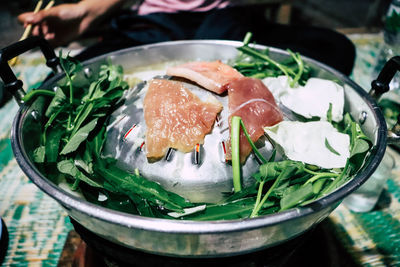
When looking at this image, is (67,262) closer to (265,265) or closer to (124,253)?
(124,253)

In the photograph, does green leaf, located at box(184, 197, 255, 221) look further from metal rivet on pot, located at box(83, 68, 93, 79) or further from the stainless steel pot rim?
metal rivet on pot, located at box(83, 68, 93, 79)

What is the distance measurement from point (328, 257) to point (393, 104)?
196 centimetres

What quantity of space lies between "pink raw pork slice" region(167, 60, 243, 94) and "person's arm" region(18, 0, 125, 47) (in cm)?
107

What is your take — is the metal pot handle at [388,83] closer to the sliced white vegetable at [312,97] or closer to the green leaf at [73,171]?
the sliced white vegetable at [312,97]

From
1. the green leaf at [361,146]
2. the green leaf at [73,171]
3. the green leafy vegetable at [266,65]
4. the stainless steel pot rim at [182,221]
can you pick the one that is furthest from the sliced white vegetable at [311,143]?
the green leaf at [73,171]

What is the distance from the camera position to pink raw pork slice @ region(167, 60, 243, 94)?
1.37 m

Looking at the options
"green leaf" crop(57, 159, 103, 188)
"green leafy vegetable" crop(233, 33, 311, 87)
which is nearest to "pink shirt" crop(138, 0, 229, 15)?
"green leafy vegetable" crop(233, 33, 311, 87)

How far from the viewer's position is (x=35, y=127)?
136 centimetres

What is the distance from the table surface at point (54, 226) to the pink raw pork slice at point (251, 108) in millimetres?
1101

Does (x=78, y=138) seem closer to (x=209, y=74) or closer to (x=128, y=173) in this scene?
(x=128, y=173)

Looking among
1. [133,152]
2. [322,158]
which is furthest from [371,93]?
[133,152]

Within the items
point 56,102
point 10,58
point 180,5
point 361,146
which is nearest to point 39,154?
point 56,102

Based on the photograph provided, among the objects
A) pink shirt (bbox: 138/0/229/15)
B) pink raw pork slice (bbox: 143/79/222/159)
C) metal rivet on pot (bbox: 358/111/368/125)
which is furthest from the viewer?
pink shirt (bbox: 138/0/229/15)

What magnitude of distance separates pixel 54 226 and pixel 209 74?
147cm
